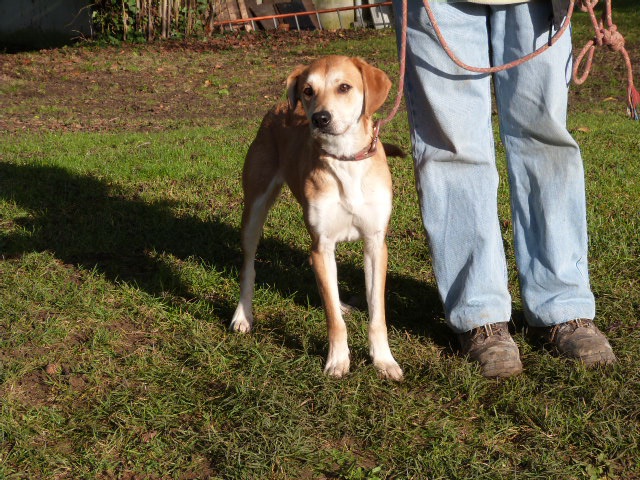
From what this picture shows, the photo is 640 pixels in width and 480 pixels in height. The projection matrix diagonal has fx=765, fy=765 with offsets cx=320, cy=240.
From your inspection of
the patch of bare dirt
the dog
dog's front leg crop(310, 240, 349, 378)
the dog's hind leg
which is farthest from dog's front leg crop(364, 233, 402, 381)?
the patch of bare dirt

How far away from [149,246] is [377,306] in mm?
2130

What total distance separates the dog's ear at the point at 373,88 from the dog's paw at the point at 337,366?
1125 millimetres

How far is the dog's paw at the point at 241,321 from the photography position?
3.97 meters

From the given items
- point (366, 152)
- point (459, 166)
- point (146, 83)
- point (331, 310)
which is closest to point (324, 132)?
point (366, 152)

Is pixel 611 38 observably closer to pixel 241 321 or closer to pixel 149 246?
pixel 241 321

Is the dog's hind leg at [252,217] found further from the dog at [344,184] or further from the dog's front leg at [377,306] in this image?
the dog's front leg at [377,306]

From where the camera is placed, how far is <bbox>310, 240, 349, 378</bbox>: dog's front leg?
3471mm

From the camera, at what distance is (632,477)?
2.68m

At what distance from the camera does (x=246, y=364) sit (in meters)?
3.56

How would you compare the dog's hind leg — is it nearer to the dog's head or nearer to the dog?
the dog

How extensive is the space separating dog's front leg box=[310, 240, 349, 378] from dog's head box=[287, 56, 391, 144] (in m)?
0.52

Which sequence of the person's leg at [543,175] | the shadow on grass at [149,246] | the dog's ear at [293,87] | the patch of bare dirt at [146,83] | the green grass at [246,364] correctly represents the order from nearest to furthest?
the green grass at [246,364] → the person's leg at [543,175] → the dog's ear at [293,87] → the shadow on grass at [149,246] → the patch of bare dirt at [146,83]

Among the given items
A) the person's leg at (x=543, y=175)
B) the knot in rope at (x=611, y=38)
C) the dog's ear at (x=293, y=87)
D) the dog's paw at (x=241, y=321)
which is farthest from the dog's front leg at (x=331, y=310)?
the knot in rope at (x=611, y=38)

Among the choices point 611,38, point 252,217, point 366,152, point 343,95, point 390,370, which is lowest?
point 390,370
